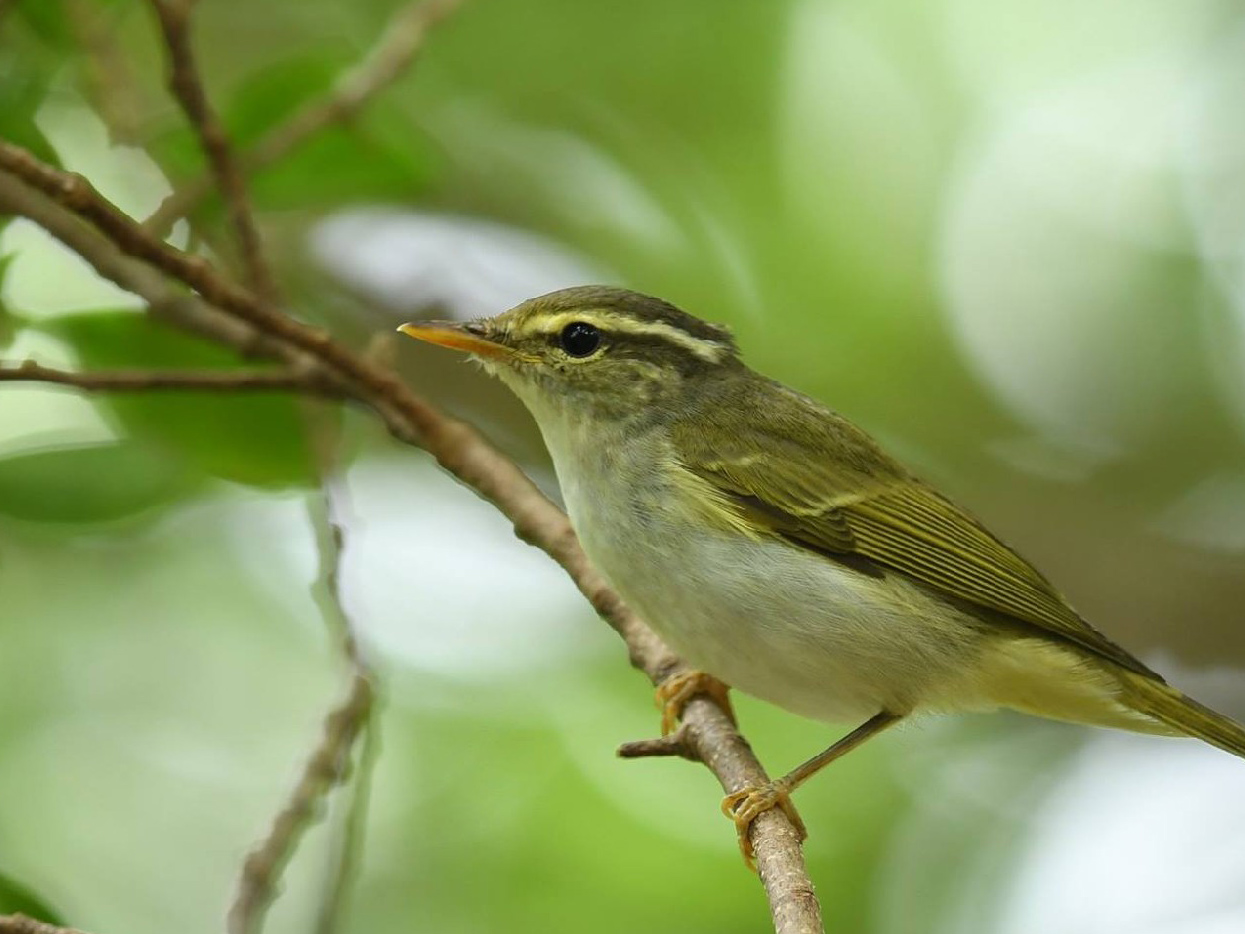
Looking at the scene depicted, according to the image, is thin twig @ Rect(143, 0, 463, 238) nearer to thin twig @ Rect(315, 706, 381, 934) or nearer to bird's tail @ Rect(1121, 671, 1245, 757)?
thin twig @ Rect(315, 706, 381, 934)

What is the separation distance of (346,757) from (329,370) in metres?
0.95

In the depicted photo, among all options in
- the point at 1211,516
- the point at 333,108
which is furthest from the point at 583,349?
the point at 1211,516

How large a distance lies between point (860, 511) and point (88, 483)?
6.41 ft

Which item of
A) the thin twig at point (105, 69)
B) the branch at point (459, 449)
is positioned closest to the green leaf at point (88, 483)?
the branch at point (459, 449)

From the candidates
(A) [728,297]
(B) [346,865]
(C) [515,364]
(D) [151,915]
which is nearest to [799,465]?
(C) [515,364]

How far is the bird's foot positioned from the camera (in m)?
3.41

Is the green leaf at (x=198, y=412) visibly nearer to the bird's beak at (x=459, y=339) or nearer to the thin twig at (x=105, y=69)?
the bird's beak at (x=459, y=339)

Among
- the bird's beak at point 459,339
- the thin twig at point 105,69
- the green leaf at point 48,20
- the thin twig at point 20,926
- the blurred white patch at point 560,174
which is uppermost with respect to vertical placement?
the blurred white patch at point 560,174

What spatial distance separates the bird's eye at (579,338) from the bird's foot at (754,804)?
1294 millimetres

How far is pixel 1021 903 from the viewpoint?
538 centimetres

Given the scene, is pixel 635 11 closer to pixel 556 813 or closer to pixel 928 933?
pixel 556 813

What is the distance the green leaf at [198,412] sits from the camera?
3.62 metres

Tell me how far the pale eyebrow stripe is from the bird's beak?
0.13 metres

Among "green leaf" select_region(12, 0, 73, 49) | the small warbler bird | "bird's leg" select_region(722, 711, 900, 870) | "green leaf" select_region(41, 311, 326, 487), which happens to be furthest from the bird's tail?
"green leaf" select_region(12, 0, 73, 49)
